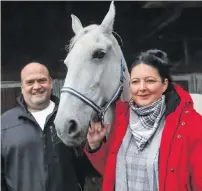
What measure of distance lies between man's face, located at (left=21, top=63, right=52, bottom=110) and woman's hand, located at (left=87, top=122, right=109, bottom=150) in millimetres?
420

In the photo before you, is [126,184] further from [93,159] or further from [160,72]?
[160,72]

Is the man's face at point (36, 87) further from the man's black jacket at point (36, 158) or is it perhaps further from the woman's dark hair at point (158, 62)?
the woman's dark hair at point (158, 62)

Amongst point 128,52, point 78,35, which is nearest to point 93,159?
point 78,35

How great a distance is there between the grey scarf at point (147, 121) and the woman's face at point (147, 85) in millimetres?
25

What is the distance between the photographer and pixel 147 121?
1670mm

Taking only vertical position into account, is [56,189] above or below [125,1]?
below

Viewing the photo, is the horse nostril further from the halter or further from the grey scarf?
the grey scarf

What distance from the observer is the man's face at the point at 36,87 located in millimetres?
2121

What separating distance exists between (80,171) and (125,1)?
213 centimetres

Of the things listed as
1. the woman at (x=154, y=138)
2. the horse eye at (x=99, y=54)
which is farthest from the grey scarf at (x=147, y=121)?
the horse eye at (x=99, y=54)

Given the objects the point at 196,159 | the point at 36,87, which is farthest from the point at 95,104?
the point at 196,159

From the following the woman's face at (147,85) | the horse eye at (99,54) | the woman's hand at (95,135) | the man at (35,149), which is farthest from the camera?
the man at (35,149)

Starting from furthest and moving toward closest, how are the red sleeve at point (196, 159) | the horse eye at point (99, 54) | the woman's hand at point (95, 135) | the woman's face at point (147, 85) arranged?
the horse eye at point (99, 54) → the woman's hand at point (95, 135) → the woman's face at point (147, 85) → the red sleeve at point (196, 159)

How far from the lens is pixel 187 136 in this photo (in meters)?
1.57
